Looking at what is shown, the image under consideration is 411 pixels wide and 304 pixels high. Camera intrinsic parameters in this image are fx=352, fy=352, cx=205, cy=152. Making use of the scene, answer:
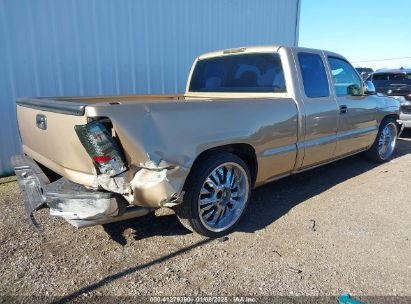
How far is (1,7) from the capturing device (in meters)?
5.28

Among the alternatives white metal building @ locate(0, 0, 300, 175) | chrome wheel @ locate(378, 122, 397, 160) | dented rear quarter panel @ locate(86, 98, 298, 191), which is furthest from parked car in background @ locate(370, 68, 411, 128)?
dented rear quarter panel @ locate(86, 98, 298, 191)

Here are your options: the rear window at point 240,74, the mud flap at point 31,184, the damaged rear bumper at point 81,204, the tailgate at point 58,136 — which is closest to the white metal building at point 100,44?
the rear window at point 240,74

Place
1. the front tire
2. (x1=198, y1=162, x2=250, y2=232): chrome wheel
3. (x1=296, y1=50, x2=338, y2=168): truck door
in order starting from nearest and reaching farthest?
the front tire
(x1=198, y1=162, x2=250, y2=232): chrome wheel
(x1=296, y1=50, x2=338, y2=168): truck door

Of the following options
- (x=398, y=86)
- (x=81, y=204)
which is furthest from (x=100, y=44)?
(x=398, y=86)

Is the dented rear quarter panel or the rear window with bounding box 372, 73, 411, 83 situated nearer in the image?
the dented rear quarter panel

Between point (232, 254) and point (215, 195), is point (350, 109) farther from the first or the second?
point (232, 254)

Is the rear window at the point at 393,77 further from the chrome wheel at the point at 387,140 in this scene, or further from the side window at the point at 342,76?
the side window at the point at 342,76

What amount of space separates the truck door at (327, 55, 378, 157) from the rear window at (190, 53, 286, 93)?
1016mm

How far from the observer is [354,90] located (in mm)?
5008

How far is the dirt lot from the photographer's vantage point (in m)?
2.67

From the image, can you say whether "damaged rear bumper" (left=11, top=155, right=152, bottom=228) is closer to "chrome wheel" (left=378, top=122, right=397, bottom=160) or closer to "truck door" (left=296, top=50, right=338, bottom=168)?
"truck door" (left=296, top=50, right=338, bottom=168)

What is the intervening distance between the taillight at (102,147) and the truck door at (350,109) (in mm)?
3194

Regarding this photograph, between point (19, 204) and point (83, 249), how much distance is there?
5.21ft

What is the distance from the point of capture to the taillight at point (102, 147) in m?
2.47
